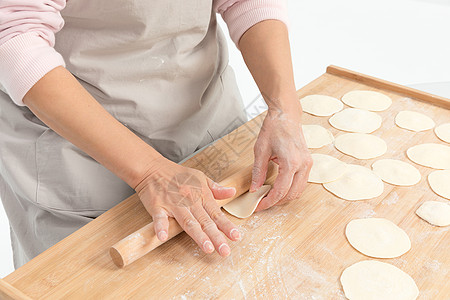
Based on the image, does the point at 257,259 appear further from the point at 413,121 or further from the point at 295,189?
the point at 413,121

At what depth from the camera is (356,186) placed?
3.66ft

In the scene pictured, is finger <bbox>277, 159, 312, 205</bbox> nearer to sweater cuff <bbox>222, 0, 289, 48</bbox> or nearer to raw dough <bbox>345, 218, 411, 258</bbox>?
raw dough <bbox>345, 218, 411, 258</bbox>

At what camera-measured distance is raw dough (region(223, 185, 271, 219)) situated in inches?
41.0

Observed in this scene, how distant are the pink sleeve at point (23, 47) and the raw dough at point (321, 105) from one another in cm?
72

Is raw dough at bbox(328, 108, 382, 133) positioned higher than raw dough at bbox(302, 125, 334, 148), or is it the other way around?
raw dough at bbox(302, 125, 334, 148)

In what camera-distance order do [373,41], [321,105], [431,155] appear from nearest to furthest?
[431,155] → [321,105] → [373,41]

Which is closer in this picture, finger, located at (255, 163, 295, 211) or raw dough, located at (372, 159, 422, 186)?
finger, located at (255, 163, 295, 211)

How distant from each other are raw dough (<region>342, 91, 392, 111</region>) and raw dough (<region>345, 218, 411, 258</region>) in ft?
1.63

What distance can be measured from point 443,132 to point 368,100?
233 mm

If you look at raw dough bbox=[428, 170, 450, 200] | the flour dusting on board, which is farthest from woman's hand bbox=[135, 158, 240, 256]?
raw dough bbox=[428, 170, 450, 200]

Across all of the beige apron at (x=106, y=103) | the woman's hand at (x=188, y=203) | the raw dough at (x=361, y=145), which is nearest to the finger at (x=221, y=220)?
the woman's hand at (x=188, y=203)

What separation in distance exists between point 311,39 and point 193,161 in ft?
9.73

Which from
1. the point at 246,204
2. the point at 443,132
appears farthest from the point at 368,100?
the point at 246,204

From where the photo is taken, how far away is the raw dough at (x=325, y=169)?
1145 millimetres
